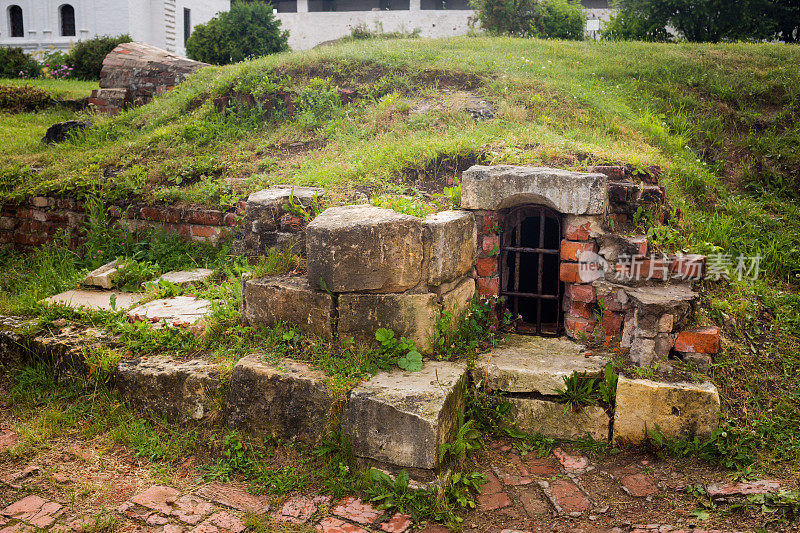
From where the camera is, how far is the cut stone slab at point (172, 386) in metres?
3.75

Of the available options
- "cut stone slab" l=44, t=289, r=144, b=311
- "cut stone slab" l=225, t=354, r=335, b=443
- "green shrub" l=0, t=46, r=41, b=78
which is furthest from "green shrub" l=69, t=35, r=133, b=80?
"cut stone slab" l=225, t=354, r=335, b=443

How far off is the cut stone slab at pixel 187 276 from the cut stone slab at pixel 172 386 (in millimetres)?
1252

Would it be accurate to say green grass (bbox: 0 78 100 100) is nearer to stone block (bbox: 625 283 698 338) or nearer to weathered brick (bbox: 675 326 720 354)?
stone block (bbox: 625 283 698 338)

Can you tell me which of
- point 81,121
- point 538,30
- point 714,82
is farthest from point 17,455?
point 538,30

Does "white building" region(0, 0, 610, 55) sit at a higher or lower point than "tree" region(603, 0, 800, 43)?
higher

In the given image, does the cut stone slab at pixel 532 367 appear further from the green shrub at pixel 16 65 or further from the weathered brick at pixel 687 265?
the green shrub at pixel 16 65

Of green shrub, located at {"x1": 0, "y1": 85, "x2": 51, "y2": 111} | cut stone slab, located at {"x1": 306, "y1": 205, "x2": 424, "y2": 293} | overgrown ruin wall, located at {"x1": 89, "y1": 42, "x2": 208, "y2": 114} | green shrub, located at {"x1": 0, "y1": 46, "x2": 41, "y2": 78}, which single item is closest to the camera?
cut stone slab, located at {"x1": 306, "y1": 205, "x2": 424, "y2": 293}

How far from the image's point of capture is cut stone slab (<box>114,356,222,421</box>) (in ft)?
12.3

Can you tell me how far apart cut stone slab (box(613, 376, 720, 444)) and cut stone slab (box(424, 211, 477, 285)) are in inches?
50.2

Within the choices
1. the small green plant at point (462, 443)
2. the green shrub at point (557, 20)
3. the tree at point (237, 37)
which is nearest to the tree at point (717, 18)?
the green shrub at point (557, 20)

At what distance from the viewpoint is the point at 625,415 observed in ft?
11.9

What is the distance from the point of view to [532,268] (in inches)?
198

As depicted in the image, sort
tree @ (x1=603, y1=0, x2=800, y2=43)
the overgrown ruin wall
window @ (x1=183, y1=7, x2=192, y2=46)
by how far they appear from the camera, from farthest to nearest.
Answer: window @ (x1=183, y1=7, x2=192, y2=46) < tree @ (x1=603, y1=0, x2=800, y2=43) < the overgrown ruin wall

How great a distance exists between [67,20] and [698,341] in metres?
26.8
